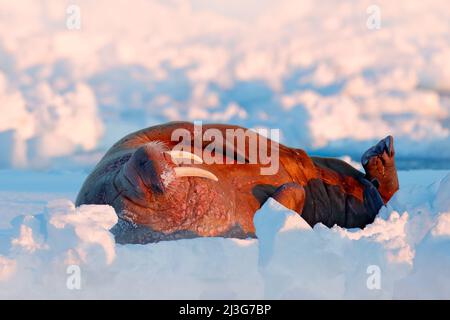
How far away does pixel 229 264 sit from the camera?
617 cm

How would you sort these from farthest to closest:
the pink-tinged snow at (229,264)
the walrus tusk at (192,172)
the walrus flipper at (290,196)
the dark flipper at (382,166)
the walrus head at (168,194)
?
1. the dark flipper at (382,166)
2. the walrus flipper at (290,196)
3. the walrus tusk at (192,172)
4. the walrus head at (168,194)
5. the pink-tinged snow at (229,264)

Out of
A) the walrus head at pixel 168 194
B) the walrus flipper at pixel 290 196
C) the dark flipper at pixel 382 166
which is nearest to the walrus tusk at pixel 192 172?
the walrus head at pixel 168 194

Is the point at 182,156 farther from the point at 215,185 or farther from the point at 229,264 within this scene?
the point at 229,264

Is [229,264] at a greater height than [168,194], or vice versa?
[168,194]

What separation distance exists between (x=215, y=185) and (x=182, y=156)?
535 mm

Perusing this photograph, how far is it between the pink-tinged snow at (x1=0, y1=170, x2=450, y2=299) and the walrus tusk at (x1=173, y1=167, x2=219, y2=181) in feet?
4.59

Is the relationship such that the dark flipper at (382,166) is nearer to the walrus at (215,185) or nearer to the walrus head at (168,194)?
the walrus at (215,185)

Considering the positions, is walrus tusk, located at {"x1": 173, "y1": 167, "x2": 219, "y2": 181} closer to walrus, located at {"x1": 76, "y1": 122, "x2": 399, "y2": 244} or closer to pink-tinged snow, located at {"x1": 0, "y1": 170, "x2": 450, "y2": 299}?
walrus, located at {"x1": 76, "y1": 122, "x2": 399, "y2": 244}

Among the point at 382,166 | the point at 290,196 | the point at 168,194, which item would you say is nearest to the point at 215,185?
the point at 168,194

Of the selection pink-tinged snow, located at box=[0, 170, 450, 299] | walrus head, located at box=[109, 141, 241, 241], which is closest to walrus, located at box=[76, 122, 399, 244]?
walrus head, located at box=[109, 141, 241, 241]

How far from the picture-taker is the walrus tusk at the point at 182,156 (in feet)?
26.5

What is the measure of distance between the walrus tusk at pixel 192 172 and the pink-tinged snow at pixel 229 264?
140 centimetres
